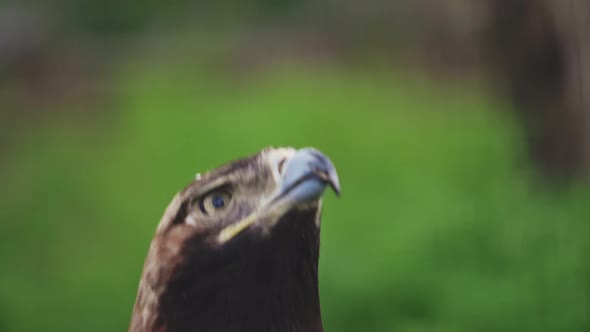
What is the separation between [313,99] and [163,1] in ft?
11.5

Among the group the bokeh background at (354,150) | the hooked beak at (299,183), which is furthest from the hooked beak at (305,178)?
the bokeh background at (354,150)

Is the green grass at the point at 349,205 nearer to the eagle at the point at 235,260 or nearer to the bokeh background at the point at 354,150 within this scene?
the bokeh background at the point at 354,150

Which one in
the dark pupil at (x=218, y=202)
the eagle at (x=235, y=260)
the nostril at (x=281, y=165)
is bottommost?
the eagle at (x=235, y=260)

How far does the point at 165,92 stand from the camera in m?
7.80

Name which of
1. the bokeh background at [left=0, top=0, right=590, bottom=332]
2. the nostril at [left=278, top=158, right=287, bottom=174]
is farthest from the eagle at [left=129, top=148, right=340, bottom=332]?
the bokeh background at [left=0, top=0, right=590, bottom=332]

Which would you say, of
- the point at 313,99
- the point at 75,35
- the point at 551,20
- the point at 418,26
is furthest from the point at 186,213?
the point at 75,35

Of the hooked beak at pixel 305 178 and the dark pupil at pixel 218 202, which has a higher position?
the dark pupil at pixel 218 202

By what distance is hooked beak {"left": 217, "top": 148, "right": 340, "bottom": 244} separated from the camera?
191cm

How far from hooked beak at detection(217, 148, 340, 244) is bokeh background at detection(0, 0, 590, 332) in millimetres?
2431

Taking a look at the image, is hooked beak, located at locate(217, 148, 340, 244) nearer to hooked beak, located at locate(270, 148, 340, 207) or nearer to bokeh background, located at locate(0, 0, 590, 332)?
hooked beak, located at locate(270, 148, 340, 207)

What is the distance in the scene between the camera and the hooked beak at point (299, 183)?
191 cm

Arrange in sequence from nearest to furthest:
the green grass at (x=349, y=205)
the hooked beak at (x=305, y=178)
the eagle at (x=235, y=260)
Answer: the hooked beak at (x=305, y=178) < the eagle at (x=235, y=260) < the green grass at (x=349, y=205)

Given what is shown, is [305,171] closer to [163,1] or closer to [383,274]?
[383,274]

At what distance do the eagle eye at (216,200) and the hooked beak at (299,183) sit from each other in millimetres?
52
